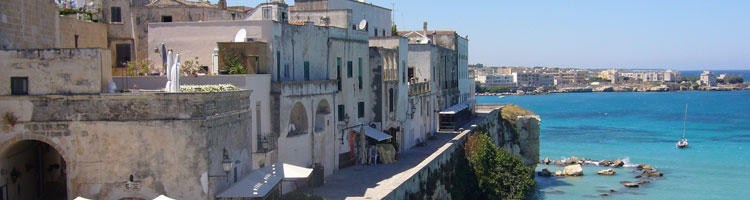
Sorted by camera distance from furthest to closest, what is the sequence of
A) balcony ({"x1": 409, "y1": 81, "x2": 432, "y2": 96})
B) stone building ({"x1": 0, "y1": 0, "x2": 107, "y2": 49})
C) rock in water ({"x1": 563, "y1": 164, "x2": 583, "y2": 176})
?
rock in water ({"x1": 563, "y1": 164, "x2": 583, "y2": 176})
balcony ({"x1": 409, "y1": 81, "x2": 432, "y2": 96})
stone building ({"x1": 0, "y1": 0, "x2": 107, "y2": 49})

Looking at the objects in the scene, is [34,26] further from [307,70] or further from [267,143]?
[307,70]

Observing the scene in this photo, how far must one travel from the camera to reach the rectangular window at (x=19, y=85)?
15789 mm

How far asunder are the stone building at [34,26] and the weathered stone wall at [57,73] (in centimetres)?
133

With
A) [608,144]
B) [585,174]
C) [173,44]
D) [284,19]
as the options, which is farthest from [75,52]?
[608,144]

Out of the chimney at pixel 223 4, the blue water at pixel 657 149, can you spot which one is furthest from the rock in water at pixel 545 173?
the chimney at pixel 223 4

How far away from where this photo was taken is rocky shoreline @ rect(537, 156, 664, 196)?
5531 cm

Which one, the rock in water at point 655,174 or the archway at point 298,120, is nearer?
the archway at point 298,120

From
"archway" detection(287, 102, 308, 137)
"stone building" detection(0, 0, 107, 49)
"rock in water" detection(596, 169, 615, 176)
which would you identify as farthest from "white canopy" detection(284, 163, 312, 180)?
"rock in water" detection(596, 169, 615, 176)

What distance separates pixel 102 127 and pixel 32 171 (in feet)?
10.5

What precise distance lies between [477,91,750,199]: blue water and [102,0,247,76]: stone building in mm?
25847

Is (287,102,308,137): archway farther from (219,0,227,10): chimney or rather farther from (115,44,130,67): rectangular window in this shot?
(219,0,227,10): chimney

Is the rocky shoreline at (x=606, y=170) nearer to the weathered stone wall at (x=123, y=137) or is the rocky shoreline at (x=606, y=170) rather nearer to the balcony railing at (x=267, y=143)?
the balcony railing at (x=267, y=143)

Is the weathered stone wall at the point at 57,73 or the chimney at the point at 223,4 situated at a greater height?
the chimney at the point at 223,4

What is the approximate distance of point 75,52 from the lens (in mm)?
15875
